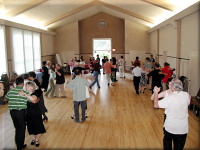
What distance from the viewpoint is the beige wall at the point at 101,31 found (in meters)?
19.9

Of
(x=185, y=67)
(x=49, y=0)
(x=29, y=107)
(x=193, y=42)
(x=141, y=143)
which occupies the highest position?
(x=49, y=0)

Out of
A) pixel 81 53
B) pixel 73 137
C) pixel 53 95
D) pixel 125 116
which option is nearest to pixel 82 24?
pixel 81 53

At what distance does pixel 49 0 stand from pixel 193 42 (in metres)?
7.08

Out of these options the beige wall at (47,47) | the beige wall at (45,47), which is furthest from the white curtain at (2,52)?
the beige wall at (47,47)

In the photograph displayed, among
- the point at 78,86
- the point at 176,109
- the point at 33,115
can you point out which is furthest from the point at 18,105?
the point at 176,109

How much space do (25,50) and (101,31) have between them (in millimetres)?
8867

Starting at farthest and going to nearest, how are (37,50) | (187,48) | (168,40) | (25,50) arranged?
1. (37,50)
2. (25,50)
3. (168,40)
4. (187,48)

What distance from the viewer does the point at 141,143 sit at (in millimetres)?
4863

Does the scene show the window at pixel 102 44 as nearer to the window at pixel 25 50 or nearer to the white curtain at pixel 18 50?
the window at pixel 25 50

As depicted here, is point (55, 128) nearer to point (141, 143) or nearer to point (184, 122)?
point (141, 143)

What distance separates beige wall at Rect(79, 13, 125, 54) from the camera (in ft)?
Answer: 65.4

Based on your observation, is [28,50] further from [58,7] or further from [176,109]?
[176,109]

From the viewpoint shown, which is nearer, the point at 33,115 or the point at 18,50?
the point at 33,115

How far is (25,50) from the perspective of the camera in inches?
515
